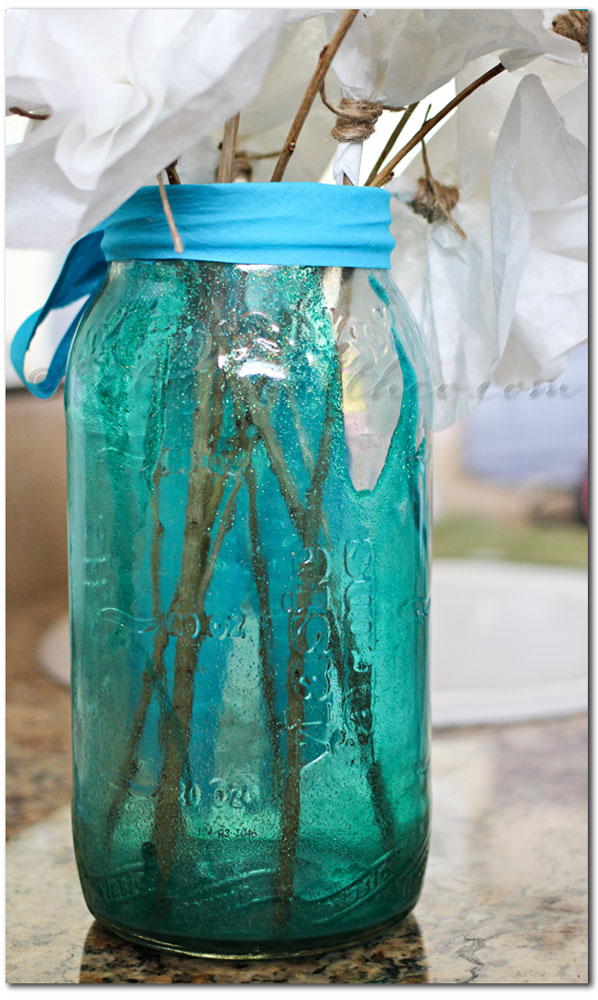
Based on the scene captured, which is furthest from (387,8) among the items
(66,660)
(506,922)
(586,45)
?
(66,660)

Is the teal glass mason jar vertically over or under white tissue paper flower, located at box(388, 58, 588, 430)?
under

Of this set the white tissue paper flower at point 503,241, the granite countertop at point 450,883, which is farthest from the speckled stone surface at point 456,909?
the white tissue paper flower at point 503,241

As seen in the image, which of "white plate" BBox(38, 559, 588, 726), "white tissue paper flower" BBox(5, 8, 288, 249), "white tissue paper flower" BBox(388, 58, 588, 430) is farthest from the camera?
"white plate" BBox(38, 559, 588, 726)

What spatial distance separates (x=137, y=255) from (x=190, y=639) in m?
0.15

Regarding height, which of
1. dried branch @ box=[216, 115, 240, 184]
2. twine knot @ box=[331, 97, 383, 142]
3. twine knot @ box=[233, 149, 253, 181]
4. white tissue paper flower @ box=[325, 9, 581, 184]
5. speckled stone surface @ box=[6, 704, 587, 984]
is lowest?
speckled stone surface @ box=[6, 704, 587, 984]

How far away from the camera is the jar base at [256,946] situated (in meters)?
0.40

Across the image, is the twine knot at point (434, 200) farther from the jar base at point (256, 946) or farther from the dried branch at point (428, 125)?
the jar base at point (256, 946)

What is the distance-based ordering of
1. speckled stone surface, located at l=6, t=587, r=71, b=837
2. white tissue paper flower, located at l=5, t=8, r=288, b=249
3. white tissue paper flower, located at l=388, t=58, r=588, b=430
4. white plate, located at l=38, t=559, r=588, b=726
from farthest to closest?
white plate, located at l=38, t=559, r=588, b=726 → speckled stone surface, located at l=6, t=587, r=71, b=837 → white tissue paper flower, located at l=388, t=58, r=588, b=430 → white tissue paper flower, located at l=5, t=8, r=288, b=249

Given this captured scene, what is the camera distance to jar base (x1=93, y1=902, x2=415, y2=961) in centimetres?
40

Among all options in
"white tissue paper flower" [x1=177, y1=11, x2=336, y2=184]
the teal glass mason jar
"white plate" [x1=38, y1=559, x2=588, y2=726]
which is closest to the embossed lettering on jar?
the teal glass mason jar

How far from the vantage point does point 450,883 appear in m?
0.51

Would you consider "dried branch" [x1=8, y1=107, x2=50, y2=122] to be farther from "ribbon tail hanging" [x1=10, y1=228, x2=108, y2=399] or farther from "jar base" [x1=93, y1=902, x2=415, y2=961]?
"jar base" [x1=93, y1=902, x2=415, y2=961]

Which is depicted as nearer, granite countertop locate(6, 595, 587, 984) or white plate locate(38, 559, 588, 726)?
granite countertop locate(6, 595, 587, 984)

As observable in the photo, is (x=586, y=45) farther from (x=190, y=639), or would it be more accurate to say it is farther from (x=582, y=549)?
(x=582, y=549)
